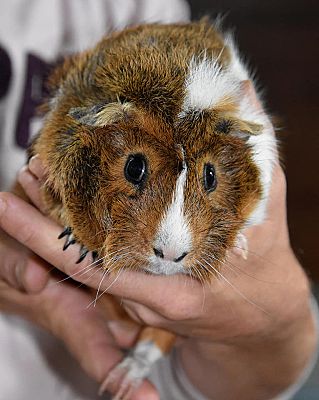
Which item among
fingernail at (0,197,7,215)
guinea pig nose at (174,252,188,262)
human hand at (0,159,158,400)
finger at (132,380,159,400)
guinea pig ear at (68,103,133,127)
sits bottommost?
finger at (132,380,159,400)

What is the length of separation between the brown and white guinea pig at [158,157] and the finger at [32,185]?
0.15ft

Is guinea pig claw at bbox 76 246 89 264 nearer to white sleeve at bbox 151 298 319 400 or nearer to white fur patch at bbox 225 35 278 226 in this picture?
white fur patch at bbox 225 35 278 226

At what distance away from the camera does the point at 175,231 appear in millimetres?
652

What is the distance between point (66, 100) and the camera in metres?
0.85

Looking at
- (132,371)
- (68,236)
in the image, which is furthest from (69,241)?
(132,371)

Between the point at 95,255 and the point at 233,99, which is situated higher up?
the point at 233,99

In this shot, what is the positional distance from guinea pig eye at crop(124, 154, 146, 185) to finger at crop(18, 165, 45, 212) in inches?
9.7

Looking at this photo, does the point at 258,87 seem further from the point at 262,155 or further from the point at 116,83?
the point at 116,83

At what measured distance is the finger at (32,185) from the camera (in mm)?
890

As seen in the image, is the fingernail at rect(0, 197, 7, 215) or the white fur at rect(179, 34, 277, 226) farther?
the fingernail at rect(0, 197, 7, 215)

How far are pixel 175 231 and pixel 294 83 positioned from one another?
35cm

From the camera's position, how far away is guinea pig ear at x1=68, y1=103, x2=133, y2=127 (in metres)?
0.68

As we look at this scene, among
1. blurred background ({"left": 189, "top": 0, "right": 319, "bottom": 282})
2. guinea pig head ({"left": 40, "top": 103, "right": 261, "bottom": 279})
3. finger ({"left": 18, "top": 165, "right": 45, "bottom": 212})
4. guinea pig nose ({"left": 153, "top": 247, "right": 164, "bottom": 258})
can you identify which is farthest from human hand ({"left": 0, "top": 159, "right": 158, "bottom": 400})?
blurred background ({"left": 189, "top": 0, "right": 319, "bottom": 282})

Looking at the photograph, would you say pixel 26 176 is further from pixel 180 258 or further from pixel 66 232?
pixel 180 258
